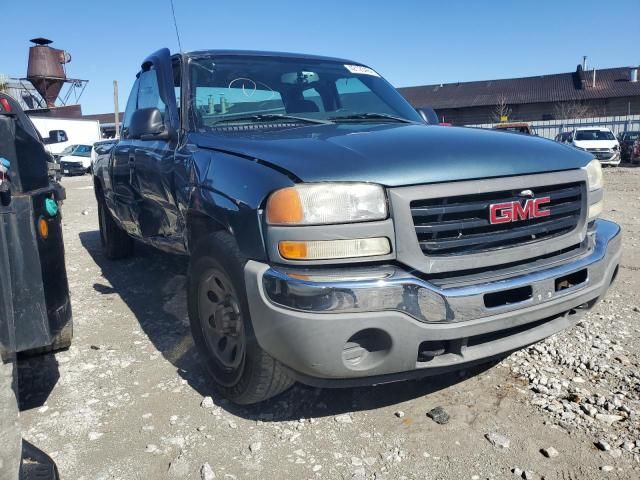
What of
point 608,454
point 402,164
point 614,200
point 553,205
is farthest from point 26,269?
point 614,200

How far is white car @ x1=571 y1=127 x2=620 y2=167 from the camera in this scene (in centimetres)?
1941

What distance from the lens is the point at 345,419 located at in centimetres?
264

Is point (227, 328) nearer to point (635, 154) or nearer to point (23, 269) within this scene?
point (23, 269)

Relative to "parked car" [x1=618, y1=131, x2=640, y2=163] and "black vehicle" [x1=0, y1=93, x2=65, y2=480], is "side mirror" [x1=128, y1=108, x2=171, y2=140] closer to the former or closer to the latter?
"black vehicle" [x1=0, y1=93, x2=65, y2=480]

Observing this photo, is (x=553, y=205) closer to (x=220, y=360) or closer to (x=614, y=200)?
(x=220, y=360)

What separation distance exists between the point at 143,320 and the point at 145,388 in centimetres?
116

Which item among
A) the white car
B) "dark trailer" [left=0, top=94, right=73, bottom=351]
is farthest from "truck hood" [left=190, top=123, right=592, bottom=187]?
the white car

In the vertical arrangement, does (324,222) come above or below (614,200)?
above

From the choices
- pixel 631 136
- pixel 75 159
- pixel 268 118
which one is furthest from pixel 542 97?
pixel 268 118

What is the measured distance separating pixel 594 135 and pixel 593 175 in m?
20.6

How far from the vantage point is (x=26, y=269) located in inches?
86.4

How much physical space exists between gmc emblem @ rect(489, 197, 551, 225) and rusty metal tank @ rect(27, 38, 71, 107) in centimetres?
4141

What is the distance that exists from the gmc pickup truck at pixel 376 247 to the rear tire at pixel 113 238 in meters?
2.87

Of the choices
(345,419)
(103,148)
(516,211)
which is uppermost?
(103,148)
